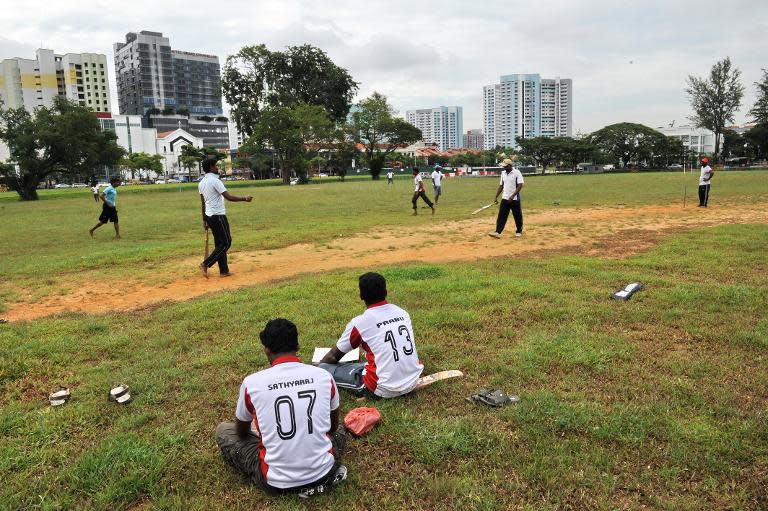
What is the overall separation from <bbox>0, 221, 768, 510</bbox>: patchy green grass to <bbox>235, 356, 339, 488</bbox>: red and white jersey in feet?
0.57

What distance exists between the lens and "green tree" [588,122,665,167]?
249ft

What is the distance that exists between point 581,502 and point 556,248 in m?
8.09

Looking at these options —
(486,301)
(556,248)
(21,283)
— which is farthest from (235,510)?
(556,248)

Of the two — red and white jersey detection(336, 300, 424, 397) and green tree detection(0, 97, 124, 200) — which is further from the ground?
green tree detection(0, 97, 124, 200)

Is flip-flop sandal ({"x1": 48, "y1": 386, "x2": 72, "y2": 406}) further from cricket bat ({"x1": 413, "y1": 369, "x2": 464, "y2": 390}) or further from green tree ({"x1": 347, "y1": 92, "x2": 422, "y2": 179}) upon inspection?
green tree ({"x1": 347, "y1": 92, "x2": 422, "y2": 179})

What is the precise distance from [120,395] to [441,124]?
641 feet

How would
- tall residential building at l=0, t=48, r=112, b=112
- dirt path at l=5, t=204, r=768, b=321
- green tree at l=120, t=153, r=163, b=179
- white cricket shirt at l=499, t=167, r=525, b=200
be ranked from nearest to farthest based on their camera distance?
dirt path at l=5, t=204, r=768, b=321, white cricket shirt at l=499, t=167, r=525, b=200, green tree at l=120, t=153, r=163, b=179, tall residential building at l=0, t=48, r=112, b=112

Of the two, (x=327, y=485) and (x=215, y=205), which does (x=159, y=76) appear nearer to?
(x=215, y=205)

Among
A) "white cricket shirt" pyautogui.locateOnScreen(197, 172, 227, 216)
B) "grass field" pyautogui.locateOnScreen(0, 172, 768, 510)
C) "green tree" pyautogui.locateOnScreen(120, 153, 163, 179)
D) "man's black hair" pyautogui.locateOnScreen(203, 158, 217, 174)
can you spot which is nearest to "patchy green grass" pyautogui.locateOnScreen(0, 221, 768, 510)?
"grass field" pyautogui.locateOnScreen(0, 172, 768, 510)

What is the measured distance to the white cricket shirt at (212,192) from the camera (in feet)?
27.1

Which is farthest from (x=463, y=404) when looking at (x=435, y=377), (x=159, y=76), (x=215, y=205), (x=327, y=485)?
(x=159, y=76)

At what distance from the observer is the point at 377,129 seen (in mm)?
67062

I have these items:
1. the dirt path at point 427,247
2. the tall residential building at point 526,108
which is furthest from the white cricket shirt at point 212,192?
the tall residential building at point 526,108

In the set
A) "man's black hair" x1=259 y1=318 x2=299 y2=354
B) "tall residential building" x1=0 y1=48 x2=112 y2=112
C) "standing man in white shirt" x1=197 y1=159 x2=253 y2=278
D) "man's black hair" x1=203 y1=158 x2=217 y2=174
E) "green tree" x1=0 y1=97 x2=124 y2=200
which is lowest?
"man's black hair" x1=259 y1=318 x2=299 y2=354
